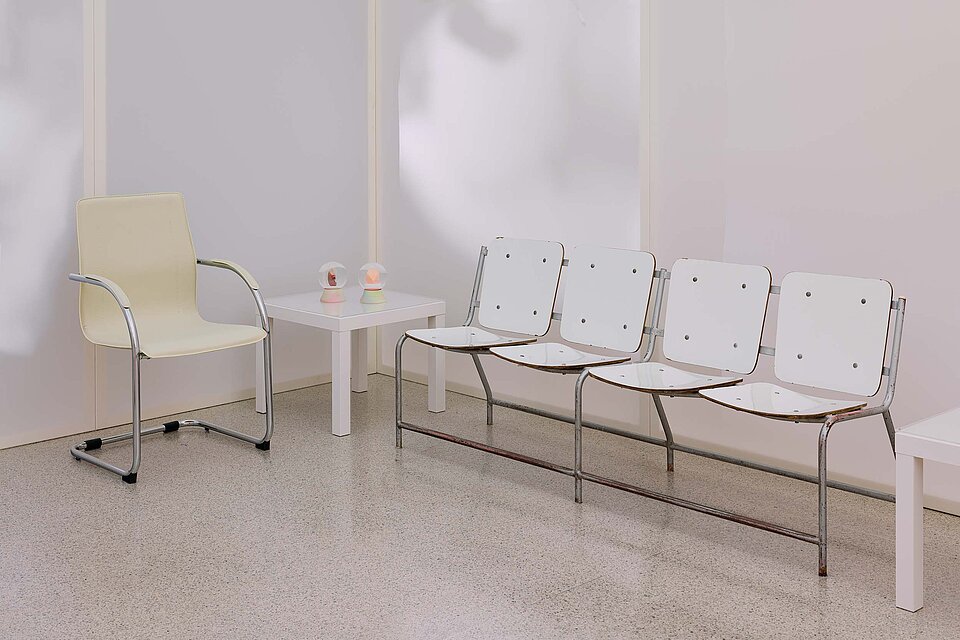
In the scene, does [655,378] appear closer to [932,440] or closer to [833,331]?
[833,331]

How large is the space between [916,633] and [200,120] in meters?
3.61

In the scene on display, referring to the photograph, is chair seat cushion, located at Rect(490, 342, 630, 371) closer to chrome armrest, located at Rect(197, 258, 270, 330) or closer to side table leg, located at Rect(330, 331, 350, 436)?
side table leg, located at Rect(330, 331, 350, 436)

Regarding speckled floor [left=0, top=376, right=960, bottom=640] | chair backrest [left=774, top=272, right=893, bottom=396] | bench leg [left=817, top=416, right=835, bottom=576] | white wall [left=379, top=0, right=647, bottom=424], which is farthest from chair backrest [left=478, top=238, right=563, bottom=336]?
bench leg [left=817, top=416, right=835, bottom=576]

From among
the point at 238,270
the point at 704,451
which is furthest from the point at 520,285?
the point at 238,270

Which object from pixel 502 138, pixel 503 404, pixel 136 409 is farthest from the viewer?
pixel 502 138

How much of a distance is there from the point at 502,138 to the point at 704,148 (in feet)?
3.81

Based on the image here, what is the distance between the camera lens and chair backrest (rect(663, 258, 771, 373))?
3314 millimetres

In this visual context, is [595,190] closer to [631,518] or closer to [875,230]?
[875,230]

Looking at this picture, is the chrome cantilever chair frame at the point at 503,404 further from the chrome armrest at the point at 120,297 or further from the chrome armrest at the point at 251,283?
the chrome armrest at the point at 120,297

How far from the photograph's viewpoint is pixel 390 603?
2.64m

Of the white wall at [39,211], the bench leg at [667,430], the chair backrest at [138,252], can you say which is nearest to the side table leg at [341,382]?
the chair backrest at [138,252]

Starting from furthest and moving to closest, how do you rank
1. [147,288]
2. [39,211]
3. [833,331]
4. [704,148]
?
[147,288] → [39,211] → [704,148] → [833,331]

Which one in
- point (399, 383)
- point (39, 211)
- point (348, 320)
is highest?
point (39, 211)

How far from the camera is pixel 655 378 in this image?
3375 millimetres
